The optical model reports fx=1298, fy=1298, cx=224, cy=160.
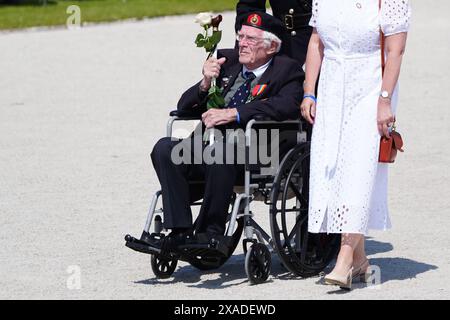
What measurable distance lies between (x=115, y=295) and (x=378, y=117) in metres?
1.48

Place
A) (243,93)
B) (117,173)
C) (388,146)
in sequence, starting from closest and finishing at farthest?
1. (388,146)
2. (243,93)
3. (117,173)

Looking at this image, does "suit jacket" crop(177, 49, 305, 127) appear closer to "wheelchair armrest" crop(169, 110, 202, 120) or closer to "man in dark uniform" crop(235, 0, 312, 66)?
"wheelchair armrest" crop(169, 110, 202, 120)

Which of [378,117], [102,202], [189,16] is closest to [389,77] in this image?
[378,117]

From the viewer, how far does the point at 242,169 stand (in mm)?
6289

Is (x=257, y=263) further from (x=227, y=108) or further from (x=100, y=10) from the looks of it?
(x=100, y=10)

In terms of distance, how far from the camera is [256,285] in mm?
6273

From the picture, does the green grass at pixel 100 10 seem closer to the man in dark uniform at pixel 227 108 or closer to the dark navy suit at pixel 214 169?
the man in dark uniform at pixel 227 108

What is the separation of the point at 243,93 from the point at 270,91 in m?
0.16

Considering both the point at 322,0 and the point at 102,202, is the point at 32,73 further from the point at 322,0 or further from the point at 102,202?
the point at 322,0

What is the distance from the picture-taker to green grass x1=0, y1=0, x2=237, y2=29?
66.9 feet

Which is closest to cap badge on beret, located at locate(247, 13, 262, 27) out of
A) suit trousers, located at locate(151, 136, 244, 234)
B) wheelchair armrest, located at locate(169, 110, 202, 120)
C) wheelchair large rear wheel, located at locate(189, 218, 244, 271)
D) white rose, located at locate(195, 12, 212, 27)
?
white rose, located at locate(195, 12, 212, 27)

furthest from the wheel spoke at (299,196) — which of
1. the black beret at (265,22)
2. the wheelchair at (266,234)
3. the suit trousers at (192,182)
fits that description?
the black beret at (265,22)

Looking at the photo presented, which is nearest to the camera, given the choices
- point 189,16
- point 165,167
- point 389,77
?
point 389,77

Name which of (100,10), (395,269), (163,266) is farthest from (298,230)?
(100,10)
